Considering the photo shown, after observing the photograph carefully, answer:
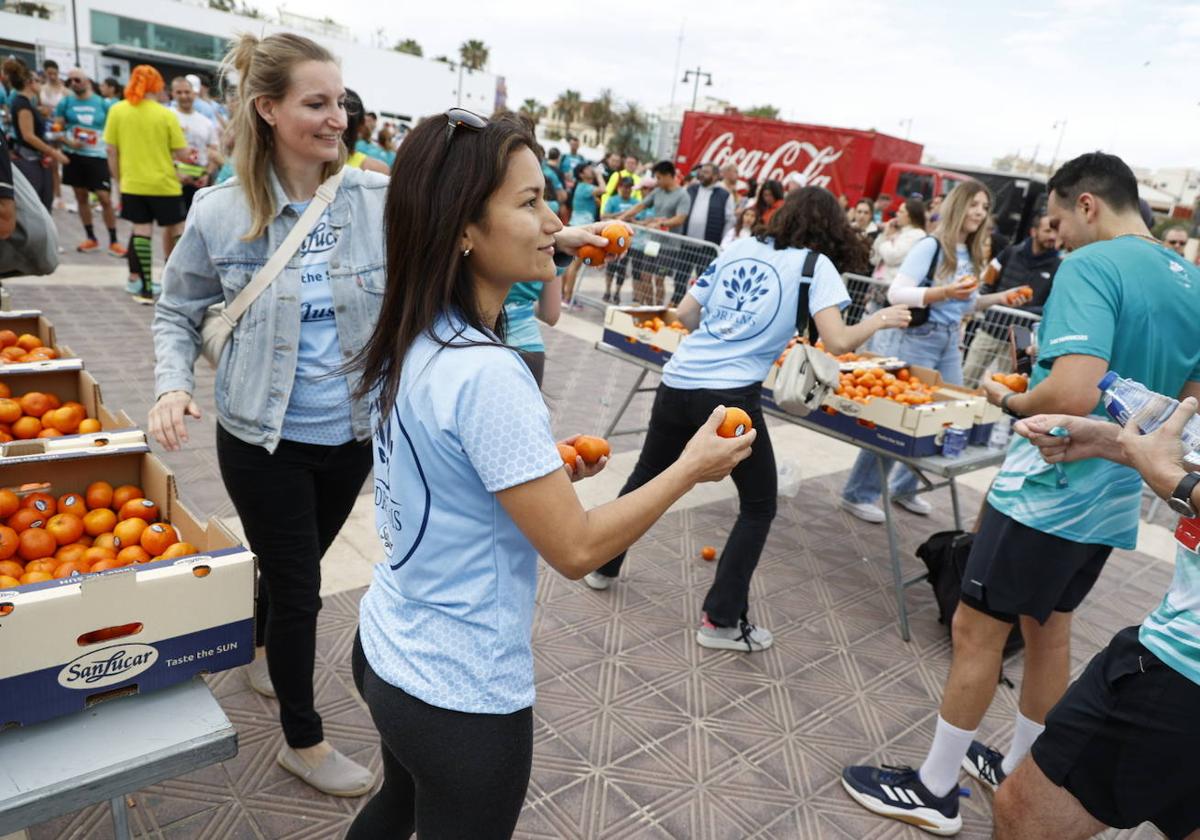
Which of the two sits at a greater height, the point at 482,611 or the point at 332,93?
the point at 332,93

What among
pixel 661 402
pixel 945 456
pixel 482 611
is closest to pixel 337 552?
pixel 661 402

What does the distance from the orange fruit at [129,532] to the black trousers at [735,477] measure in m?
1.88

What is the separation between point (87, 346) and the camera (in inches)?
252

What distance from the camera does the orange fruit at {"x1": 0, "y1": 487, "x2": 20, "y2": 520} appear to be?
207cm

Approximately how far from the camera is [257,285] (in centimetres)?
217

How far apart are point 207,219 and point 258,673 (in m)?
1.73

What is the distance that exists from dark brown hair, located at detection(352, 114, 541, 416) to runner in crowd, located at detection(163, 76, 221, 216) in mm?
8060

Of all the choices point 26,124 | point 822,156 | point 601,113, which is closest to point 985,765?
point 26,124

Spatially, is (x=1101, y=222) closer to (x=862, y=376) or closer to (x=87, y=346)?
(x=862, y=376)

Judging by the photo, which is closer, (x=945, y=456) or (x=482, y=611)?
(x=482, y=611)

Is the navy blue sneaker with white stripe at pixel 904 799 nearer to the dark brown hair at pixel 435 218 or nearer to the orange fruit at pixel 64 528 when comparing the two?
the dark brown hair at pixel 435 218

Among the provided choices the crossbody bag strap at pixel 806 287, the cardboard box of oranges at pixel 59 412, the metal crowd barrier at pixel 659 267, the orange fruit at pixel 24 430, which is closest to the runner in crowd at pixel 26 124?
the metal crowd barrier at pixel 659 267

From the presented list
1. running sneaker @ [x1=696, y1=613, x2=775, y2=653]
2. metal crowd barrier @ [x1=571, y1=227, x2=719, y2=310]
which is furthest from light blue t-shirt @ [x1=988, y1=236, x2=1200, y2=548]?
metal crowd barrier @ [x1=571, y1=227, x2=719, y2=310]

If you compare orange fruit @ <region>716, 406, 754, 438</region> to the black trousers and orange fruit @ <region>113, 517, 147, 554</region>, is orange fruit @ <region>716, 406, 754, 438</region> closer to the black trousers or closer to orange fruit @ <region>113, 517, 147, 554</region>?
orange fruit @ <region>113, 517, 147, 554</region>
